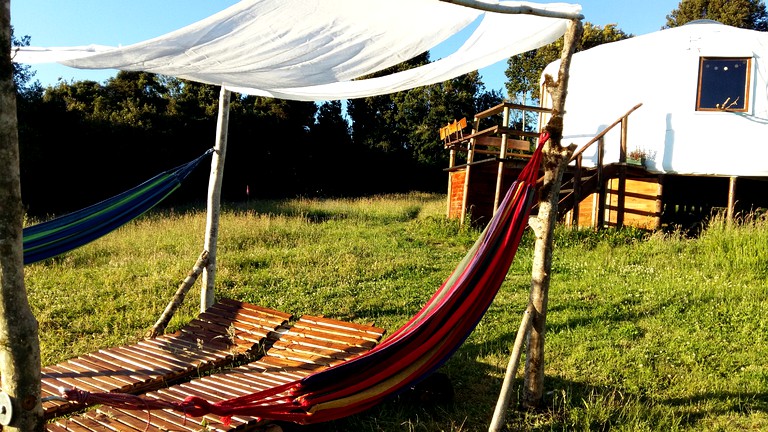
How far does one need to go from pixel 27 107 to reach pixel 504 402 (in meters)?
14.9

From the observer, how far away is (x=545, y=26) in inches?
122

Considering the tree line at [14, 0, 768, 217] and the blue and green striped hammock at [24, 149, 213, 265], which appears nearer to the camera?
the blue and green striped hammock at [24, 149, 213, 265]

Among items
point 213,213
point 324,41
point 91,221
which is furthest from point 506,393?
point 91,221

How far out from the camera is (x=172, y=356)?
3.72 m

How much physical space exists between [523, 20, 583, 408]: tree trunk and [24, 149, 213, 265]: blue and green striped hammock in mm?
2732

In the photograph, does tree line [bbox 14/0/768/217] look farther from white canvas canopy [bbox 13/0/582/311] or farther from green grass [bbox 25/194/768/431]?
white canvas canopy [bbox 13/0/582/311]

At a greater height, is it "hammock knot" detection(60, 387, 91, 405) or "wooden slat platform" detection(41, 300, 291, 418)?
"hammock knot" detection(60, 387, 91, 405)

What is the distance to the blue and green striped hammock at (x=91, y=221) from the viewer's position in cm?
408

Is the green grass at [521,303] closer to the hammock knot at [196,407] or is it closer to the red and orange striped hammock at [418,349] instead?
the red and orange striped hammock at [418,349]

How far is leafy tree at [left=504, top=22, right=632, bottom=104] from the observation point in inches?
861

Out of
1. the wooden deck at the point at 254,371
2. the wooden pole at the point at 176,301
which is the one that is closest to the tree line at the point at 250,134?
the wooden pole at the point at 176,301

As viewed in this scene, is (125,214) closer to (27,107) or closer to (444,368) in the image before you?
(444,368)

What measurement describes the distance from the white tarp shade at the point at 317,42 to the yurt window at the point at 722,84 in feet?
25.9

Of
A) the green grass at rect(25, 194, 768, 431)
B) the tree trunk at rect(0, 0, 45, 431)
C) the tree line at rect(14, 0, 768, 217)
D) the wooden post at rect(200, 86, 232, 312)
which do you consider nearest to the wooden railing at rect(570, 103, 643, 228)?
the green grass at rect(25, 194, 768, 431)
